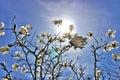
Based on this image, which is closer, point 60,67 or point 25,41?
point 25,41

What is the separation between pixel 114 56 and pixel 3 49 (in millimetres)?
4591

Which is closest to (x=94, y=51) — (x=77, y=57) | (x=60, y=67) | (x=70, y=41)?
(x=77, y=57)

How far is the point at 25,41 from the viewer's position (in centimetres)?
1030

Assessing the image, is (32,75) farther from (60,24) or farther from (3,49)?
(60,24)

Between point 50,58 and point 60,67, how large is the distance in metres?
0.57

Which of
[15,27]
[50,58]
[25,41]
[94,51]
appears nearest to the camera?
[15,27]

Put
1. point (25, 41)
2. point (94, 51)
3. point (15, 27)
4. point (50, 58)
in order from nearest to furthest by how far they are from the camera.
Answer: point (15, 27) < point (25, 41) < point (50, 58) < point (94, 51)

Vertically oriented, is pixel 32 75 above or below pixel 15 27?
below

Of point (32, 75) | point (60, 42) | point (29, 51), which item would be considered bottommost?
point (32, 75)

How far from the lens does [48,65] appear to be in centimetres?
1123

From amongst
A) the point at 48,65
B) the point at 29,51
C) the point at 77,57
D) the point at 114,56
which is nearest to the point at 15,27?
the point at 29,51

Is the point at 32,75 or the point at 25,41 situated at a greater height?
the point at 25,41

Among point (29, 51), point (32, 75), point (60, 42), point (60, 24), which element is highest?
point (60, 24)

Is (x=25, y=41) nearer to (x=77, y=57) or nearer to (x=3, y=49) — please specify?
(x=3, y=49)
